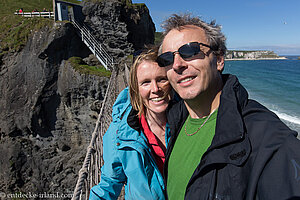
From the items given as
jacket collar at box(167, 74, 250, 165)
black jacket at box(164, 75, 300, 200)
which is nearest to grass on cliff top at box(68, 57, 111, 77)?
jacket collar at box(167, 74, 250, 165)

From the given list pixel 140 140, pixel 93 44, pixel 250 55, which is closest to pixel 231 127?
pixel 140 140

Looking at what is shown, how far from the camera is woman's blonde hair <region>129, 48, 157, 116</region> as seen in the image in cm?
167

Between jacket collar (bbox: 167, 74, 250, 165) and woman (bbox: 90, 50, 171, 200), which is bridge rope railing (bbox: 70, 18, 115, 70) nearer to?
woman (bbox: 90, 50, 171, 200)

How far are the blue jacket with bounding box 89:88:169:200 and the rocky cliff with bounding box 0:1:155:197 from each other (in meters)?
9.13

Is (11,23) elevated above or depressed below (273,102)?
above

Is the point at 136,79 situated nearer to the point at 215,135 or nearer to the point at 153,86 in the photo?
the point at 153,86

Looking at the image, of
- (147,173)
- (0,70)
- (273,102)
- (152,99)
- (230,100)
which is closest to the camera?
(230,100)

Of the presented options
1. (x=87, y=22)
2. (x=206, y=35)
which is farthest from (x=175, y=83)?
(x=87, y=22)

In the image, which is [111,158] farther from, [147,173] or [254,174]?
[254,174]

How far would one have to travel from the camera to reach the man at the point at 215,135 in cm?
76

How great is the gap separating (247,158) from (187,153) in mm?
467

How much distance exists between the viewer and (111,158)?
150cm

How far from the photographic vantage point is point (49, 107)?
1180 centimetres

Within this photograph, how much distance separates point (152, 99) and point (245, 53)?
190931 millimetres
